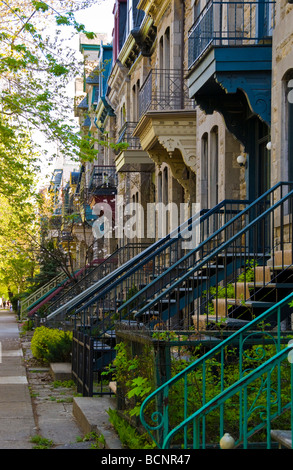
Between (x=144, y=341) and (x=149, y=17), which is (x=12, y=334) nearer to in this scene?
(x=149, y=17)

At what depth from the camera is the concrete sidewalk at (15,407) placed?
9188 millimetres

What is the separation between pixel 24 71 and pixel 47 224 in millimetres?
17375

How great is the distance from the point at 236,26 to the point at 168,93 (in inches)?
227

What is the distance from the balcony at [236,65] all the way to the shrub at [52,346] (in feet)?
21.7

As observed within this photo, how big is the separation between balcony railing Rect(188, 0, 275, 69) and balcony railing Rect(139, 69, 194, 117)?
401 centimetres

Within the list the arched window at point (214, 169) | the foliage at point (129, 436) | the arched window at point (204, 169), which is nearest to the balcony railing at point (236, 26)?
the arched window at point (214, 169)

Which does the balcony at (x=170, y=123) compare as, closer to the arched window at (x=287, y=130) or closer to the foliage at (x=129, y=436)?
the arched window at (x=287, y=130)

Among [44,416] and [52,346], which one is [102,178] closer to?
[52,346]

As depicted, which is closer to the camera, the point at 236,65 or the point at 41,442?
the point at 41,442

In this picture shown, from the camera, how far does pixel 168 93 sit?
62.6ft

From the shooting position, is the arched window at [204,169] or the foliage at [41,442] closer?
the foliage at [41,442]

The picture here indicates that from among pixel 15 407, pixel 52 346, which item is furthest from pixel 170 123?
pixel 15 407

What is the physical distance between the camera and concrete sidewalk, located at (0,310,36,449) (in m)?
9.19
